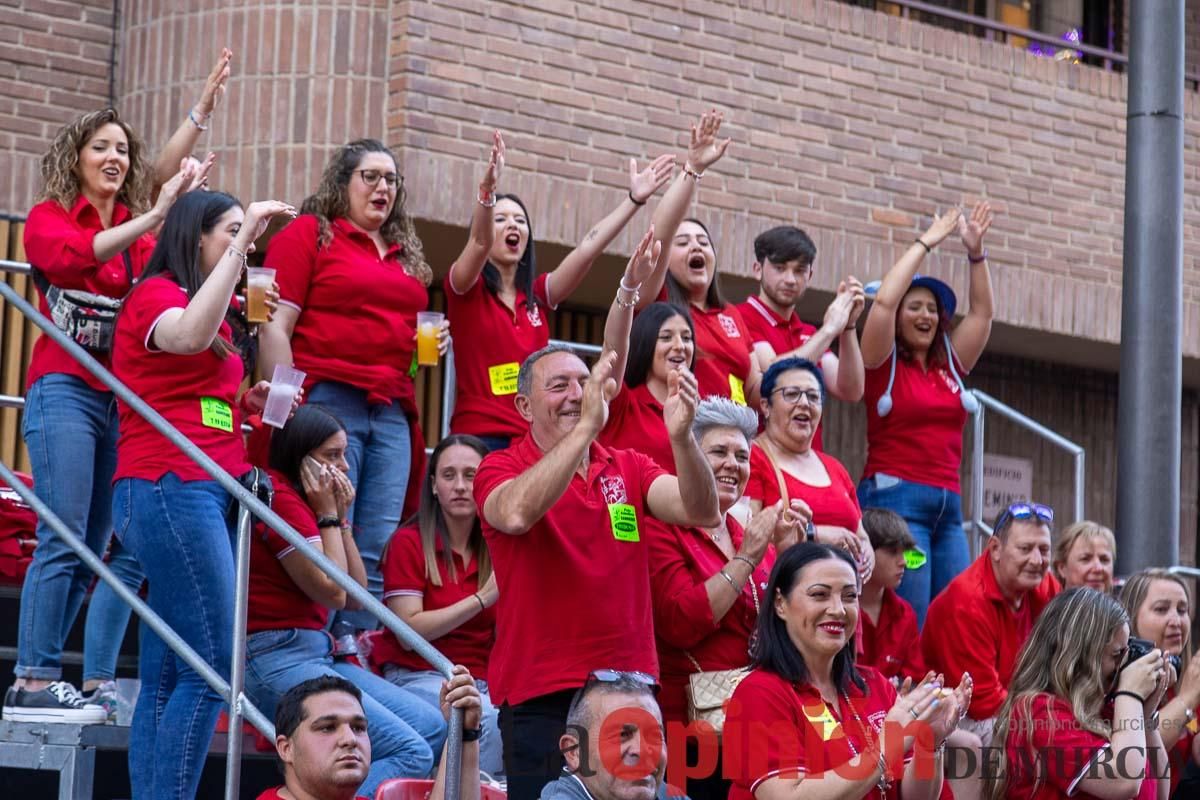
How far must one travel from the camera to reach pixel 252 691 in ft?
21.6

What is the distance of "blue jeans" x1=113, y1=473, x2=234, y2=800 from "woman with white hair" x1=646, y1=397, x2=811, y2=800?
134 centimetres

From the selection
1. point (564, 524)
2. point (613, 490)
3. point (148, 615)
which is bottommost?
point (148, 615)

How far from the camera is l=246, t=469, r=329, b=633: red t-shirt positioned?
6660mm

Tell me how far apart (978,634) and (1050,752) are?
4.99 ft

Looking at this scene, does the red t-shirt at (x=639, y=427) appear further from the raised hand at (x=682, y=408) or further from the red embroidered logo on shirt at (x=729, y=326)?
the raised hand at (x=682, y=408)

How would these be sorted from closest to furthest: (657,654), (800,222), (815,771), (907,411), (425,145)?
1. (815,771)
2. (657,654)
3. (907,411)
4. (425,145)
5. (800,222)

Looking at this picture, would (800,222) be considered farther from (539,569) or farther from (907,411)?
(539,569)

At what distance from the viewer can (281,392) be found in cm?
677

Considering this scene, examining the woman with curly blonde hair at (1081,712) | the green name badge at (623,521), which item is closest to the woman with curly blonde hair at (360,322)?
the green name badge at (623,521)

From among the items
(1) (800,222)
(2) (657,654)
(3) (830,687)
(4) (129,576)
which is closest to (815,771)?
(3) (830,687)

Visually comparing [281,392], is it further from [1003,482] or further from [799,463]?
[1003,482]

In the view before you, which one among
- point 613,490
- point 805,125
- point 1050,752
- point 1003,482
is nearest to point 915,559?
point 1050,752

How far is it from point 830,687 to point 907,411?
2931 mm

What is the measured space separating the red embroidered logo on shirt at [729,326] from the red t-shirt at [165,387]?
7.27 ft
